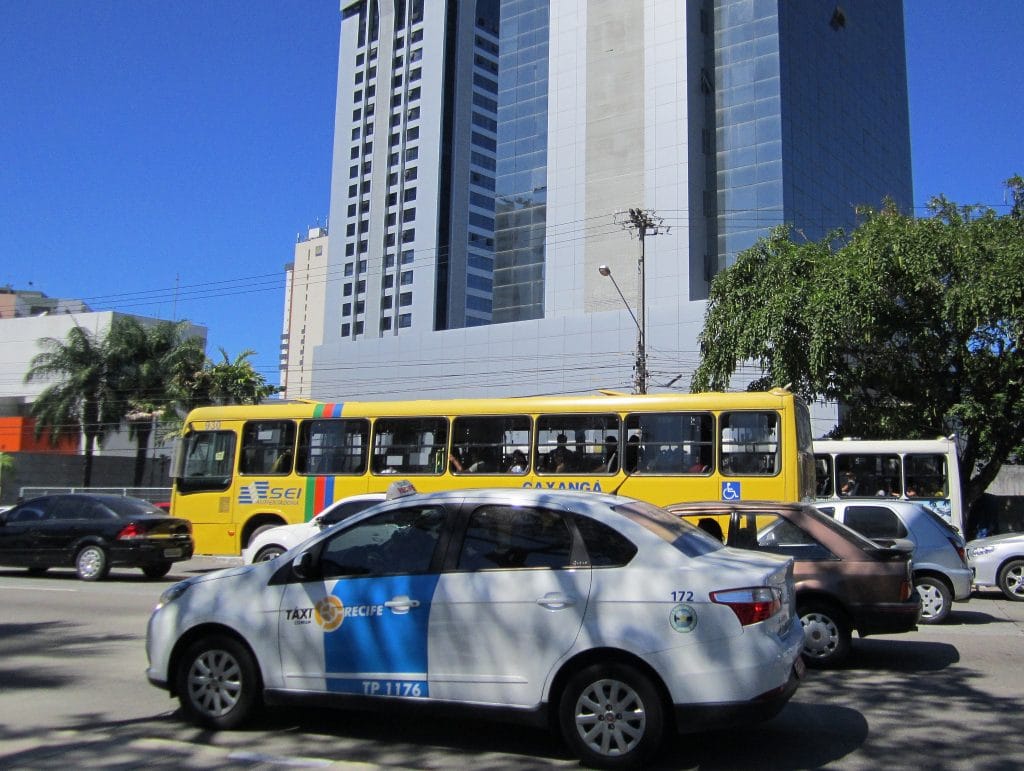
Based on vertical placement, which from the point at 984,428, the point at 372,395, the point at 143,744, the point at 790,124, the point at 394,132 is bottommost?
the point at 143,744

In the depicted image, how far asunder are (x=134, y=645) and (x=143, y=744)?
3.74 metres

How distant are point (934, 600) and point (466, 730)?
7733 millimetres

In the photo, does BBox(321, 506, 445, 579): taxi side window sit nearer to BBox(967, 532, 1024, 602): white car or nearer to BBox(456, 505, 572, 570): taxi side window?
BBox(456, 505, 572, 570): taxi side window

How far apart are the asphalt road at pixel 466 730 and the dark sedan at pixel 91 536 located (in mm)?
6417

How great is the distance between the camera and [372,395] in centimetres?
5675

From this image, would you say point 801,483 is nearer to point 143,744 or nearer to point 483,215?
point 143,744

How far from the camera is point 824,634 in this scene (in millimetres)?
8281

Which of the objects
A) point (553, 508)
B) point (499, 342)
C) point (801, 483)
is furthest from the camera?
point (499, 342)

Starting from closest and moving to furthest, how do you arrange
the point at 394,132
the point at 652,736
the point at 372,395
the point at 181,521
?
the point at 652,736
the point at 181,521
the point at 372,395
the point at 394,132

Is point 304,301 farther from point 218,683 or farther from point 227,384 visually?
point 218,683

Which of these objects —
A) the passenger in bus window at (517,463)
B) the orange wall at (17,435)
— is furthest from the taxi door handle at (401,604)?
the orange wall at (17,435)

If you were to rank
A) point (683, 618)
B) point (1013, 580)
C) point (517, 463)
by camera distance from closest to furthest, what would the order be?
1. point (683, 618)
2. point (1013, 580)
3. point (517, 463)

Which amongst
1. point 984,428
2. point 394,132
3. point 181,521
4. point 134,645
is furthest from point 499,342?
point 394,132

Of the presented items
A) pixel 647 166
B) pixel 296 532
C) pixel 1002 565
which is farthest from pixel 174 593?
pixel 647 166
